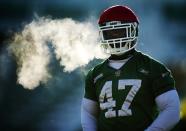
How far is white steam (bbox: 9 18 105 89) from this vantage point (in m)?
8.05

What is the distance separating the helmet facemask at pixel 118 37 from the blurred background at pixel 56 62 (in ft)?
11.2

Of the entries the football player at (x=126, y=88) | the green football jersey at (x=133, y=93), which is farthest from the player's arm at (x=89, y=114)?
the green football jersey at (x=133, y=93)

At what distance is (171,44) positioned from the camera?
8570mm

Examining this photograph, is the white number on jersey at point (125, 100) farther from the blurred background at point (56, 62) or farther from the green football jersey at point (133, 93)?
the blurred background at point (56, 62)

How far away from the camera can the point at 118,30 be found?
4242mm

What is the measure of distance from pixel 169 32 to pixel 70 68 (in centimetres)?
156

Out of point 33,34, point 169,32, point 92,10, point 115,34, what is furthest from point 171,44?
point 115,34

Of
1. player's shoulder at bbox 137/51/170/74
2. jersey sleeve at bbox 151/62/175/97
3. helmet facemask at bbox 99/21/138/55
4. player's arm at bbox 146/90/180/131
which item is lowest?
player's arm at bbox 146/90/180/131

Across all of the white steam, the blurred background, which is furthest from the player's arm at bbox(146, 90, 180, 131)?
the white steam

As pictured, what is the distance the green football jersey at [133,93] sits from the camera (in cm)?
407

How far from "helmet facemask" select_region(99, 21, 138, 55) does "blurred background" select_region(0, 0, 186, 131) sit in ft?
11.2

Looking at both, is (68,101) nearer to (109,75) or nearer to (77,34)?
(77,34)

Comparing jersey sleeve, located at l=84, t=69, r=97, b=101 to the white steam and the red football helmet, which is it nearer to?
the red football helmet

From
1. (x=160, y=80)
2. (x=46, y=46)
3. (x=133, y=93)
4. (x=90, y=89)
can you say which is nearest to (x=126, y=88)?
(x=133, y=93)
